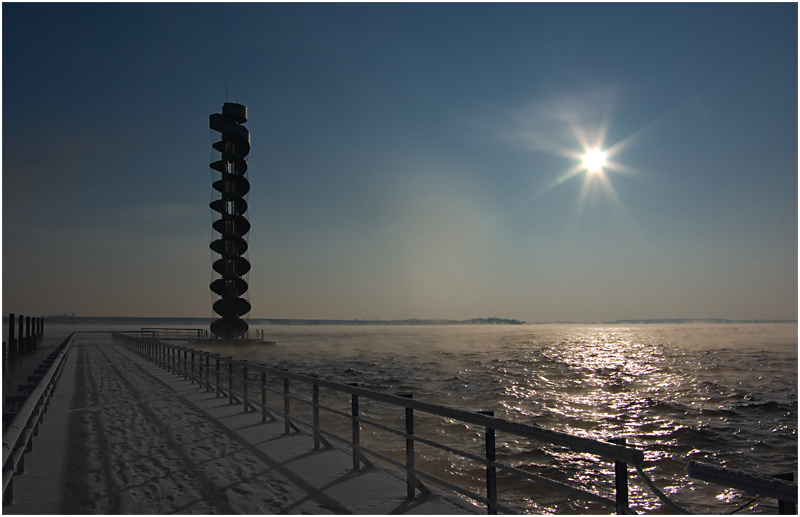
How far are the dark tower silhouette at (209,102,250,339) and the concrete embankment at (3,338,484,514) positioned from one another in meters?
45.4

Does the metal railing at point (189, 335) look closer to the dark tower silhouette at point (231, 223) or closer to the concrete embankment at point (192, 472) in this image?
the dark tower silhouette at point (231, 223)

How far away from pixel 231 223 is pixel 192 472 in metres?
51.0

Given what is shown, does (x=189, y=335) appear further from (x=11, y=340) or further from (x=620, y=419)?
(x=620, y=419)

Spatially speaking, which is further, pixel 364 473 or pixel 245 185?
pixel 245 185

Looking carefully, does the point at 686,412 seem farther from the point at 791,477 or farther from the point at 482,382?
the point at 791,477

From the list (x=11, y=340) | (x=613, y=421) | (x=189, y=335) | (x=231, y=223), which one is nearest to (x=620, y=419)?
(x=613, y=421)

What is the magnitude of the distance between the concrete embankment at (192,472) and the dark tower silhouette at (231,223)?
45.4 meters

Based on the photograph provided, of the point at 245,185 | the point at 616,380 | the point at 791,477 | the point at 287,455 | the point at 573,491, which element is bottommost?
the point at 616,380

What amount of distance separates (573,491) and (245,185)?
56301mm

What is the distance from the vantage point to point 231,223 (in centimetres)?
5481

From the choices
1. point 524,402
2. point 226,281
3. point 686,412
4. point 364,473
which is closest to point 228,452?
point 364,473

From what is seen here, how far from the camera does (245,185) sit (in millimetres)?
56531

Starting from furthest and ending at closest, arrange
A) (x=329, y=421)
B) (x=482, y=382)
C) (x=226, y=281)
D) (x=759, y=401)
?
(x=226, y=281) → (x=482, y=382) → (x=759, y=401) → (x=329, y=421)

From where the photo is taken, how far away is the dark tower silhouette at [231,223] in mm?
54688
